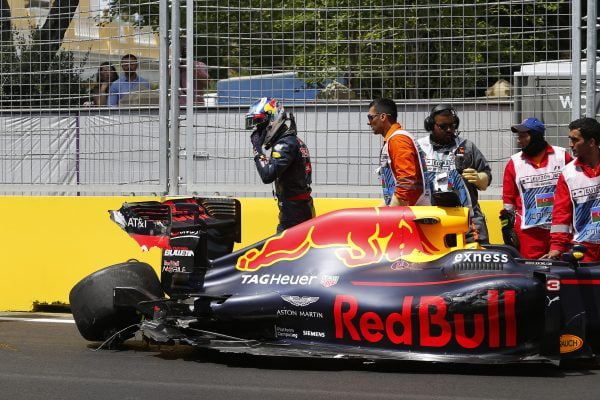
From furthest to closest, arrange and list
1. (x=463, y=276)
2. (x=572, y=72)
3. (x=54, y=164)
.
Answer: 1. (x=54, y=164)
2. (x=572, y=72)
3. (x=463, y=276)

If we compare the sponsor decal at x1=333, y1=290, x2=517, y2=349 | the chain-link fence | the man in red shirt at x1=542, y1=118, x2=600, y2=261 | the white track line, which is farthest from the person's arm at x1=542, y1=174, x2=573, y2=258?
the white track line

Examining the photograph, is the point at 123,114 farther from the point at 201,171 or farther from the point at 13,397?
the point at 13,397

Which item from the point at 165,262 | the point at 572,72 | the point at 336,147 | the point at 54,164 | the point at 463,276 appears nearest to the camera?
the point at 463,276

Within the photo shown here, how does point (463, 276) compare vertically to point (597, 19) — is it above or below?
below

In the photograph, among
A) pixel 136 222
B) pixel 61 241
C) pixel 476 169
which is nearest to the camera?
pixel 136 222

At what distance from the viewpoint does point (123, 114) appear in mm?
9930

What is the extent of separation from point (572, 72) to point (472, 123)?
2.91ft

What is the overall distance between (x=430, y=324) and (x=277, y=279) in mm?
1058

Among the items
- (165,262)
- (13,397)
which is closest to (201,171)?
(165,262)

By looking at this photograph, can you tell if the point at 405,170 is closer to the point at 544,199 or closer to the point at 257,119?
the point at 544,199

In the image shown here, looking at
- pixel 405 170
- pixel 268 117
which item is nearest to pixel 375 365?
pixel 405 170

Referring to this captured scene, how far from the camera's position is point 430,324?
6.67 metres

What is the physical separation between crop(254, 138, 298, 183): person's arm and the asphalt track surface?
4.53 ft

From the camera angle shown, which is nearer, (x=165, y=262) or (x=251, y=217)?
(x=165, y=262)
